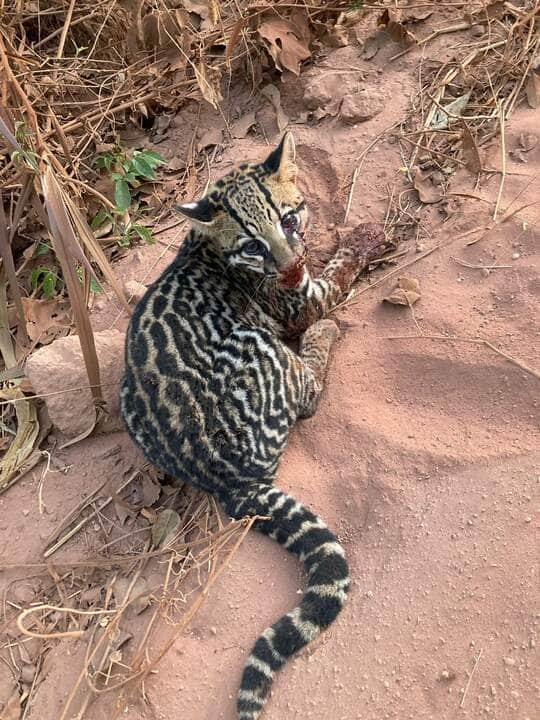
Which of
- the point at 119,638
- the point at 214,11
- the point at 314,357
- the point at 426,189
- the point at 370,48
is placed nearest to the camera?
the point at 119,638

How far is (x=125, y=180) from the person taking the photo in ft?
18.8

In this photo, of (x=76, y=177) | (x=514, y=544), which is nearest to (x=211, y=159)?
(x=76, y=177)

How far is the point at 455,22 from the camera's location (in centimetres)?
570

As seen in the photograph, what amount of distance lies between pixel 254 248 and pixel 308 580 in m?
2.18

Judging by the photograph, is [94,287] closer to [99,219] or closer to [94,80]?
[99,219]

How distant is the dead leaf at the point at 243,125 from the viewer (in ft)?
20.4

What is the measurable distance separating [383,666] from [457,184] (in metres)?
3.48

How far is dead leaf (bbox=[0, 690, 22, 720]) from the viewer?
3.52 m

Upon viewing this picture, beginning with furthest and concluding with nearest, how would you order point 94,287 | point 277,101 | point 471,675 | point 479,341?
1. point 277,101
2. point 94,287
3. point 479,341
4. point 471,675

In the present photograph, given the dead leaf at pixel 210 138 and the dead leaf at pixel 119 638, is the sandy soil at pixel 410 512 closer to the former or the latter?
the dead leaf at pixel 119 638

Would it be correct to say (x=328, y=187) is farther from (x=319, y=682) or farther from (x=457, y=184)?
(x=319, y=682)

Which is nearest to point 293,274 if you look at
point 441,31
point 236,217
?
point 236,217

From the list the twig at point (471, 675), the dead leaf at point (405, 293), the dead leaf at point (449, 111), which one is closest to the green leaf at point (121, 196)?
the dead leaf at point (405, 293)

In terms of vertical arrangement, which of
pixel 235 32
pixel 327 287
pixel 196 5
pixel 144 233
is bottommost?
pixel 327 287
